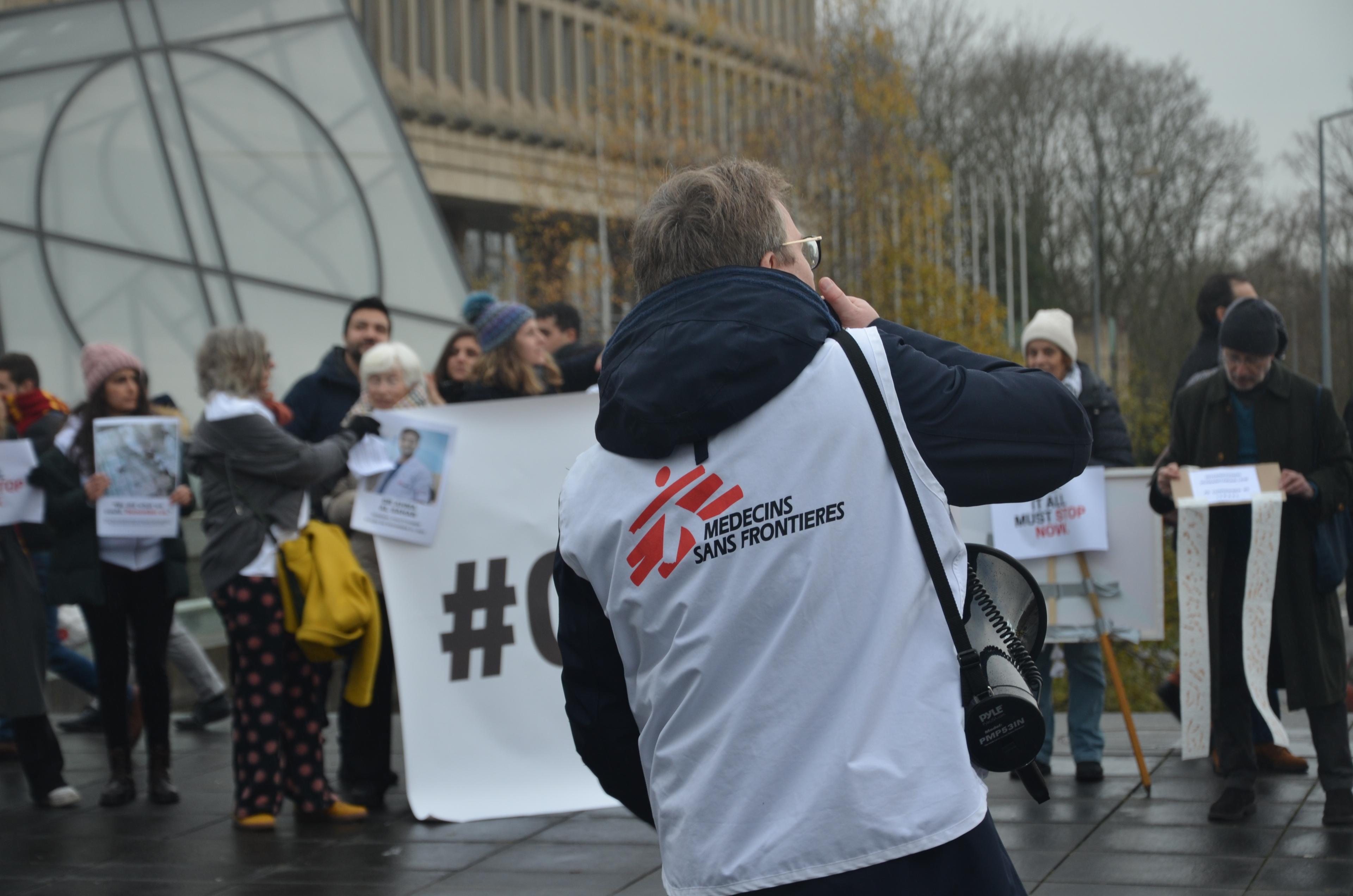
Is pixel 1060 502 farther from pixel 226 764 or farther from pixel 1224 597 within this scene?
pixel 226 764

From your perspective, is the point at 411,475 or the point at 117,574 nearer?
the point at 411,475

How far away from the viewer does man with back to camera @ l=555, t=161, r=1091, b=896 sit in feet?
6.77

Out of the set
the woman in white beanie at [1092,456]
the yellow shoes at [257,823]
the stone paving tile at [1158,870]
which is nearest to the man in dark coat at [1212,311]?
the woman in white beanie at [1092,456]

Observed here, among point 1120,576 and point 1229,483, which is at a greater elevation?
point 1229,483

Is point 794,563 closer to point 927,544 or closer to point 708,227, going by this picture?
point 927,544

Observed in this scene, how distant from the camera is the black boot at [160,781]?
668cm

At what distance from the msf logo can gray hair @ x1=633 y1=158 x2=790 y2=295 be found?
1.06ft

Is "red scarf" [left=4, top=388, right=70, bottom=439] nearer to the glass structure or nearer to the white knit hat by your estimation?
the white knit hat

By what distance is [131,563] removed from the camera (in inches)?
261

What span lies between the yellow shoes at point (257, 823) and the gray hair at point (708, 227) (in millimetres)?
4518

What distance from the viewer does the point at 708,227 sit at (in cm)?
226

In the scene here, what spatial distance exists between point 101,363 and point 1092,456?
447cm

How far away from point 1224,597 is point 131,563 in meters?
4.73

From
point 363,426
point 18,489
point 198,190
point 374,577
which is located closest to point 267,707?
point 374,577
